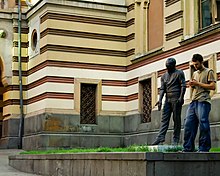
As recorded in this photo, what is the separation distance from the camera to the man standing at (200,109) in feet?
36.0

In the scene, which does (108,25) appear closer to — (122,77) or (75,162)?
(122,77)

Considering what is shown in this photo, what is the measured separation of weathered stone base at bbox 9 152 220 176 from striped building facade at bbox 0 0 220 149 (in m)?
7.89

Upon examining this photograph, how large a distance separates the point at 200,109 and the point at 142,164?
1841 mm

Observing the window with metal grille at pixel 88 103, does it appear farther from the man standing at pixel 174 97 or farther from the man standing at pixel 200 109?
the man standing at pixel 200 109

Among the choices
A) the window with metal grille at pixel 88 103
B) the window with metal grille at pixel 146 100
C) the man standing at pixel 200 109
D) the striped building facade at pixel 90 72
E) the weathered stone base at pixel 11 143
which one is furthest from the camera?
the weathered stone base at pixel 11 143

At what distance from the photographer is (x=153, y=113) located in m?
20.6

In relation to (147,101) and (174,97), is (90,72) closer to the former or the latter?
(147,101)

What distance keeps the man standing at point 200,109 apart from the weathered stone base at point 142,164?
0.57 meters

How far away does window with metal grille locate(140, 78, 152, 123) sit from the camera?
2138 centimetres

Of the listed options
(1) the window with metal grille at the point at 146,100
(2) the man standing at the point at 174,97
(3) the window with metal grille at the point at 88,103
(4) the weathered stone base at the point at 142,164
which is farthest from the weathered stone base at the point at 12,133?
(2) the man standing at the point at 174,97

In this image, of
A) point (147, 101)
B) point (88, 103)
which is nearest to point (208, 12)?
point (147, 101)

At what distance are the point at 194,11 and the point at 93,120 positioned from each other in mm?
6706

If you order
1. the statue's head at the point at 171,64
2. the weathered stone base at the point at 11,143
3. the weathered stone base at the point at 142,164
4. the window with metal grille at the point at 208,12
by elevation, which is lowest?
the weathered stone base at the point at 142,164

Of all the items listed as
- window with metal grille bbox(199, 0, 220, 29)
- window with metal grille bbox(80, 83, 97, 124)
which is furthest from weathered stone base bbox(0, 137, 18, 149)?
window with metal grille bbox(199, 0, 220, 29)
